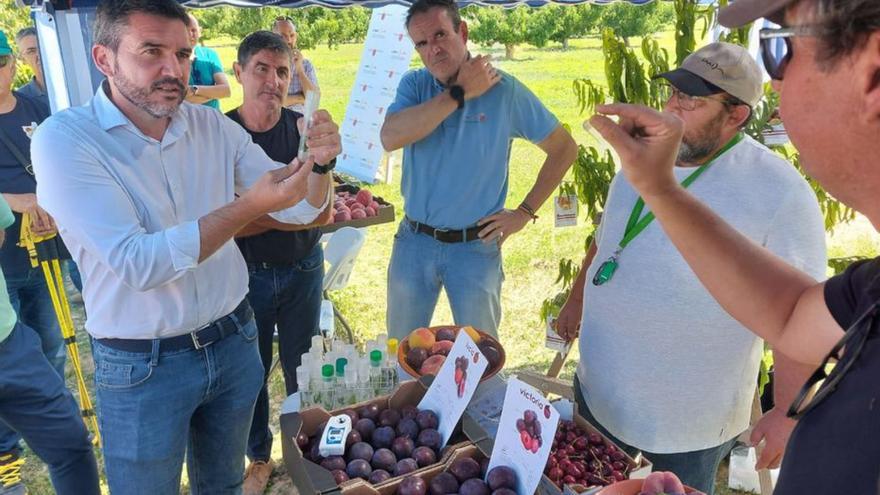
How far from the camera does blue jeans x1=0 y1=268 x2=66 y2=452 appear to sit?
3.28 m

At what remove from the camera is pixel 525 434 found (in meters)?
1.45

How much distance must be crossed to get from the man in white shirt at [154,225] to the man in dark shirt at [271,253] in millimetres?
891

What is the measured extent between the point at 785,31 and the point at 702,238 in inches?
18.8

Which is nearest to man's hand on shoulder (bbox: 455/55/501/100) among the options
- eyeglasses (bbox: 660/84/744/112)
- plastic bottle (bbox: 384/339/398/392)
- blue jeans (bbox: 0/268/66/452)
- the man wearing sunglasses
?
eyeglasses (bbox: 660/84/744/112)

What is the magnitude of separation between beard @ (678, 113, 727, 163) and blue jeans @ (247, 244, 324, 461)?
1941 mm

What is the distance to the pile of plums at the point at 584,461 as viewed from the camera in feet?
5.23

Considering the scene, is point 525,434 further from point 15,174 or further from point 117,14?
point 15,174

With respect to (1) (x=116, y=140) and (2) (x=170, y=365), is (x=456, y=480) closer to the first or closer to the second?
→ (2) (x=170, y=365)

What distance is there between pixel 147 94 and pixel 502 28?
19.4 m

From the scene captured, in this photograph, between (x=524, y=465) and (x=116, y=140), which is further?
(x=116, y=140)

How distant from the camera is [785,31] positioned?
2.68 feet

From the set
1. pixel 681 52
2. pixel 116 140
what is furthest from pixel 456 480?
pixel 681 52

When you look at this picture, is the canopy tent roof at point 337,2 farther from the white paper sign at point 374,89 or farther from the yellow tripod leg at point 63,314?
the white paper sign at point 374,89

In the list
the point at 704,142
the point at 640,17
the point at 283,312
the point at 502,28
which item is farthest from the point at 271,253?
the point at 502,28
